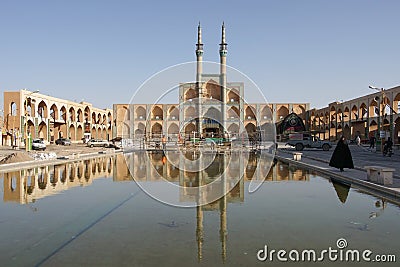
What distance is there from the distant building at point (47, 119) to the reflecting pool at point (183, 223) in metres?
19.5

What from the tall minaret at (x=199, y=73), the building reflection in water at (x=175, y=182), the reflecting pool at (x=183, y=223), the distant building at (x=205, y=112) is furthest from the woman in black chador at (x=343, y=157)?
the distant building at (x=205, y=112)

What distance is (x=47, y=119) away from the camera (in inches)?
1565

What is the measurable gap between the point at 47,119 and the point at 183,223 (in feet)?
124

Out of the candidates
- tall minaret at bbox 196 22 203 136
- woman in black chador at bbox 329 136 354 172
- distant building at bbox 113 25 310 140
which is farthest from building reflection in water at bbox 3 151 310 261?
distant building at bbox 113 25 310 140

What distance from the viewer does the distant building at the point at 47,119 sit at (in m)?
35.0

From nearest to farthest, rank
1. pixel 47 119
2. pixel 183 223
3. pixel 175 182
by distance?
pixel 183 223 → pixel 175 182 → pixel 47 119

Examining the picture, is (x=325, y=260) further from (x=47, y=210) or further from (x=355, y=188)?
(x=355, y=188)

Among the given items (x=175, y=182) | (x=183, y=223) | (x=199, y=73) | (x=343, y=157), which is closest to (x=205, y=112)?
(x=199, y=73)

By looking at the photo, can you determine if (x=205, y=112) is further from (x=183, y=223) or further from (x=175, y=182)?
(x=183, y=223)

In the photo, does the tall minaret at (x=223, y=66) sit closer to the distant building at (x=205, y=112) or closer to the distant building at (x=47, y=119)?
the distant building at (x=205, y=112)

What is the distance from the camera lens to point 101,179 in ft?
37.3

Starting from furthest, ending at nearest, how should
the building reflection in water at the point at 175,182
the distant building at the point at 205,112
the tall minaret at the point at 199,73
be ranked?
the distant building at the point at 205,112, the tall minaret at the point at 199,73, the building reflection in water at the point at 175,182

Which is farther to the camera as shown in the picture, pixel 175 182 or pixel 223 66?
pixel 223 66

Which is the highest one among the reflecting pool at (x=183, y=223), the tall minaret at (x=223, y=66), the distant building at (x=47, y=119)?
the tall minaret at (x=223, y=66)
